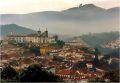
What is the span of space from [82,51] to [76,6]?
17.1 inches

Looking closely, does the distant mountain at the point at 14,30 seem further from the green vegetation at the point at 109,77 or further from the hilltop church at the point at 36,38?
the green vegetation at the point at 109,77

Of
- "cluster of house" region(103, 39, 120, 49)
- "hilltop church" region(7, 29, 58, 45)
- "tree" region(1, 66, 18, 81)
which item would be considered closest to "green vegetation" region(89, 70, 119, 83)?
"cluster of house" region(103, 39, 120, 49)

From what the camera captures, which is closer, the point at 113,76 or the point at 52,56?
the point at 113,76

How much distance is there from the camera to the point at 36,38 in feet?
14.0

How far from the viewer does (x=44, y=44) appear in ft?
14.1

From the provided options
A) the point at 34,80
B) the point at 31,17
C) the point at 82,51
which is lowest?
the point at 34,80

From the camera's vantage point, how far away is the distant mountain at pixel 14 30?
4.27 m

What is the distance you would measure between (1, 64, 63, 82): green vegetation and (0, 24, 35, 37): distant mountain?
0.33 m

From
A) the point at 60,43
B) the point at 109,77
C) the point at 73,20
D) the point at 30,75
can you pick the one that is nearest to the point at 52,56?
the point at 60,43

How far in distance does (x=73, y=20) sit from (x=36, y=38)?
0.40m

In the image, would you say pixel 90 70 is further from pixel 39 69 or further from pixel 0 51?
pixel 0 51

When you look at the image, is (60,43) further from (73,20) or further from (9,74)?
(9,74)

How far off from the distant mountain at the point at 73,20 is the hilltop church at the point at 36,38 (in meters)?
0.06

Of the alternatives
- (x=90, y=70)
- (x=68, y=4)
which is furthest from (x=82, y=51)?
(x=68, y=4)
